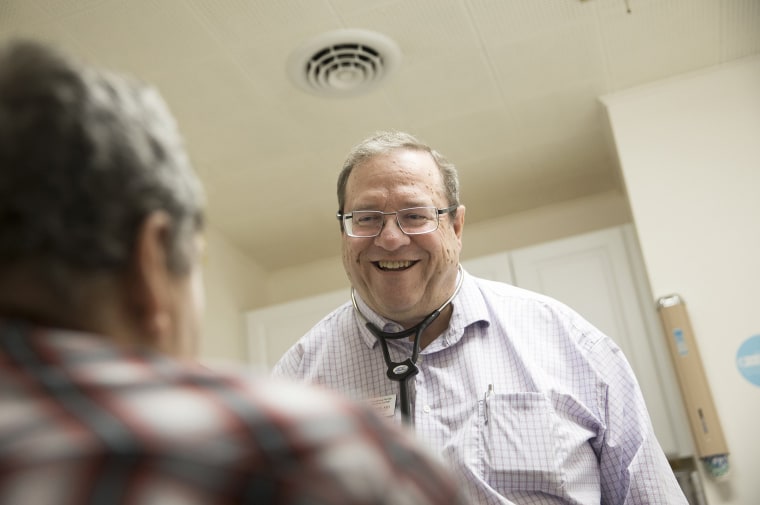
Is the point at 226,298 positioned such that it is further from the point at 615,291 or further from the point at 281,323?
the point at 615,291

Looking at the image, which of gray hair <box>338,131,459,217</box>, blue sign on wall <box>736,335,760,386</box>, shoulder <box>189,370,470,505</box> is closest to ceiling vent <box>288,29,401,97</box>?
gray hair <box>338,131,459,217</box>

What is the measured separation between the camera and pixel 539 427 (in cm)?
129

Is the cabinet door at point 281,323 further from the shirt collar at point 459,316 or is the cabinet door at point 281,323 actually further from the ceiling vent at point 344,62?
the shirt collar at point 459,316

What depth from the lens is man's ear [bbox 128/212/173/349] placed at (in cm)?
49

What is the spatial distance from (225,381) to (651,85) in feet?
9.76

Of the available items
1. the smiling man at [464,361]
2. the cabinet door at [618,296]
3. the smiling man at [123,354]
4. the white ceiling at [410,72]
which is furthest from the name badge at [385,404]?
the cabinet door at [618,296]

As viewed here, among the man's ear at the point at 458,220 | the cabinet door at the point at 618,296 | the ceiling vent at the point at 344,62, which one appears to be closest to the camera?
the man's ear at the point at 458,220

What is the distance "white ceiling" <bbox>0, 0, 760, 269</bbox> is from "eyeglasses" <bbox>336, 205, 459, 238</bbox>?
1081 mm

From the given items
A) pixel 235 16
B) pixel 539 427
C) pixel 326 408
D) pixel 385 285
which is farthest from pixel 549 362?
pixel 235 16

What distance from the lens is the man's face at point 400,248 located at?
4.83ft

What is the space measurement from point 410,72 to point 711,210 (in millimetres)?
1270

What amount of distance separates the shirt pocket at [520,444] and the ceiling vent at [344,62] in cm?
156

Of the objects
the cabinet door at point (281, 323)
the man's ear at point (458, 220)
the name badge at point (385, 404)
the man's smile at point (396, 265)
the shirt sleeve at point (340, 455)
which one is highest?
the cabinet door at point (281, 323)

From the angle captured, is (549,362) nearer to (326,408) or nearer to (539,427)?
(539,427)
